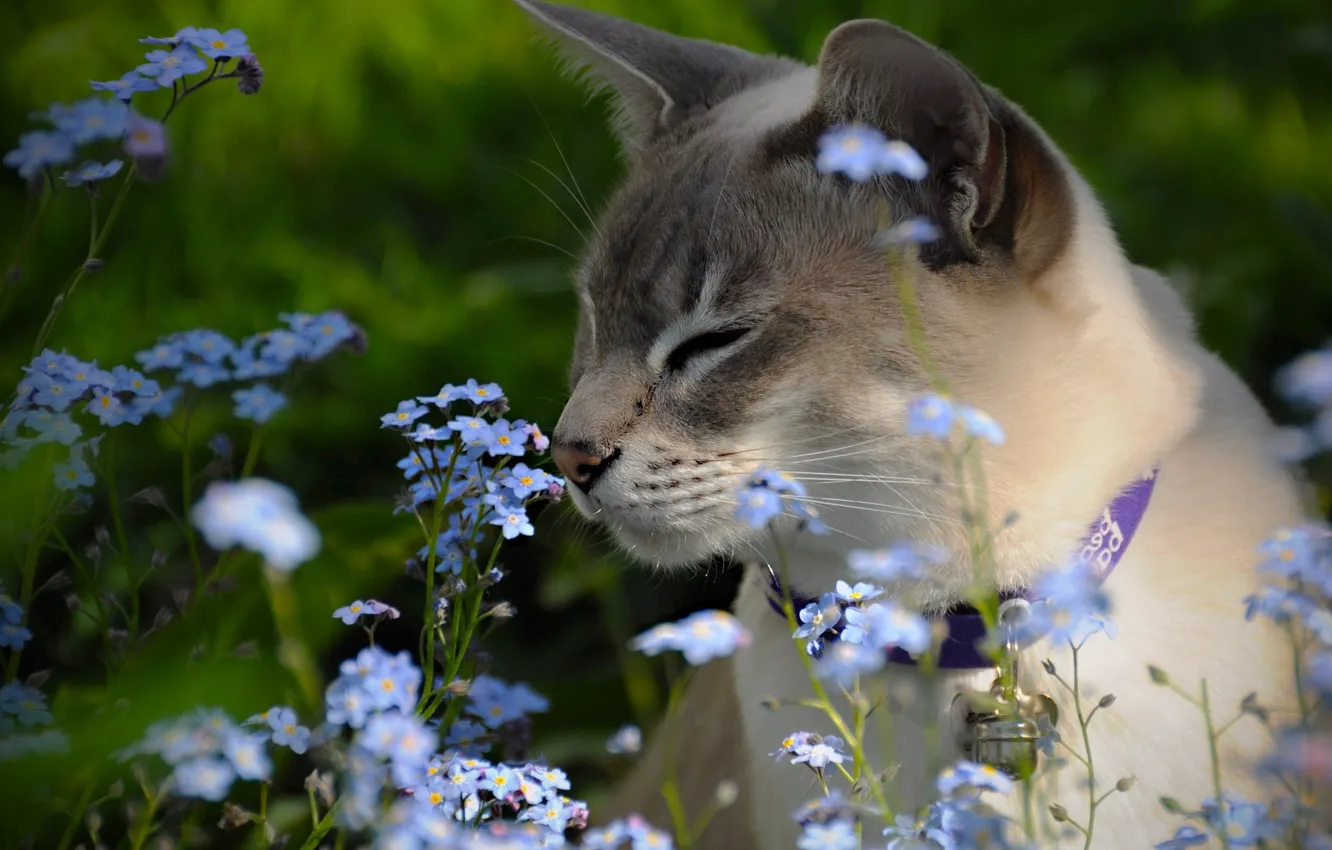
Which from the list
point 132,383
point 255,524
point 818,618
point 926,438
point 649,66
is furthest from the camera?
point 649,66

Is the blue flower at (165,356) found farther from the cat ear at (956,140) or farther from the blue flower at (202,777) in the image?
the cat ear at (956,140)

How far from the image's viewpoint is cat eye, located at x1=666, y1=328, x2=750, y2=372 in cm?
168

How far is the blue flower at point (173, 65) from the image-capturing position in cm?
127

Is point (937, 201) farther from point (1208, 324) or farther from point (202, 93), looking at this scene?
point (202, 93)

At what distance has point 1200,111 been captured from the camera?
329cm

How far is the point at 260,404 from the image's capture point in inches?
59.7

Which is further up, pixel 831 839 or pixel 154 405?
pixel 154 405

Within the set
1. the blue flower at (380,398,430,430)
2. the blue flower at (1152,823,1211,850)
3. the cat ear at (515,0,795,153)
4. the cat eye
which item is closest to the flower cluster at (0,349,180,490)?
the blue flower at (380,398,430,430)

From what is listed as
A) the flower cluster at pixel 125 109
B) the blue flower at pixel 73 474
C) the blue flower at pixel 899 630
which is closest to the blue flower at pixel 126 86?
the flower cluster at pixel 125 109

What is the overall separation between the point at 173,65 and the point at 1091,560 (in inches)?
44.2

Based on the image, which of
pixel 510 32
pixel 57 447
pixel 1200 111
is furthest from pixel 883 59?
pixel 1200 111

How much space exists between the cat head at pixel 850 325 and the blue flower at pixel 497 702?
9.5 inches

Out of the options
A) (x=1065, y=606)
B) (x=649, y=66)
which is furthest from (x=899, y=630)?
(x=649, y=66)

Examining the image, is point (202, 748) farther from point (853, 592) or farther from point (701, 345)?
point (701, 345)
